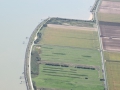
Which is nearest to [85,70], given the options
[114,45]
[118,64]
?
[118,64]

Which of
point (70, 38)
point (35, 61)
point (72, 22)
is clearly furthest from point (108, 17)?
point (35, 61)

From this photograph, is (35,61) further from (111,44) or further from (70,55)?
(111,44)

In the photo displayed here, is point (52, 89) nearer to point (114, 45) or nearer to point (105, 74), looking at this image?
point (105, 74)

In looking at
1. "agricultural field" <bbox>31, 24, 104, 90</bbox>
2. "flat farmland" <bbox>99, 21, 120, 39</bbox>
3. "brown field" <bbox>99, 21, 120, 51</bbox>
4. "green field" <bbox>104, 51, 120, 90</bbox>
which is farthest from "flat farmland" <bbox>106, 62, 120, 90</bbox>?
"flat farmland" <bbox>99, 21, 120, 39</bbox>

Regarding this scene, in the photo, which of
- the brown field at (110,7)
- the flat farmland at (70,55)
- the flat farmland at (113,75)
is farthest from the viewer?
the brown field at (110,7)

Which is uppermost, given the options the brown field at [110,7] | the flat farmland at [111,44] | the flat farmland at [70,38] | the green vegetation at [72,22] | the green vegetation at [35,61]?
the brown field at [110,7]

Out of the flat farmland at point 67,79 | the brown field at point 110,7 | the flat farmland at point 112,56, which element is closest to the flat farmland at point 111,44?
the flat farmland at point 112,56

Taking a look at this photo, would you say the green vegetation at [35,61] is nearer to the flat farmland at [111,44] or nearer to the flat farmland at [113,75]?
the flat farmland at [113,75]
